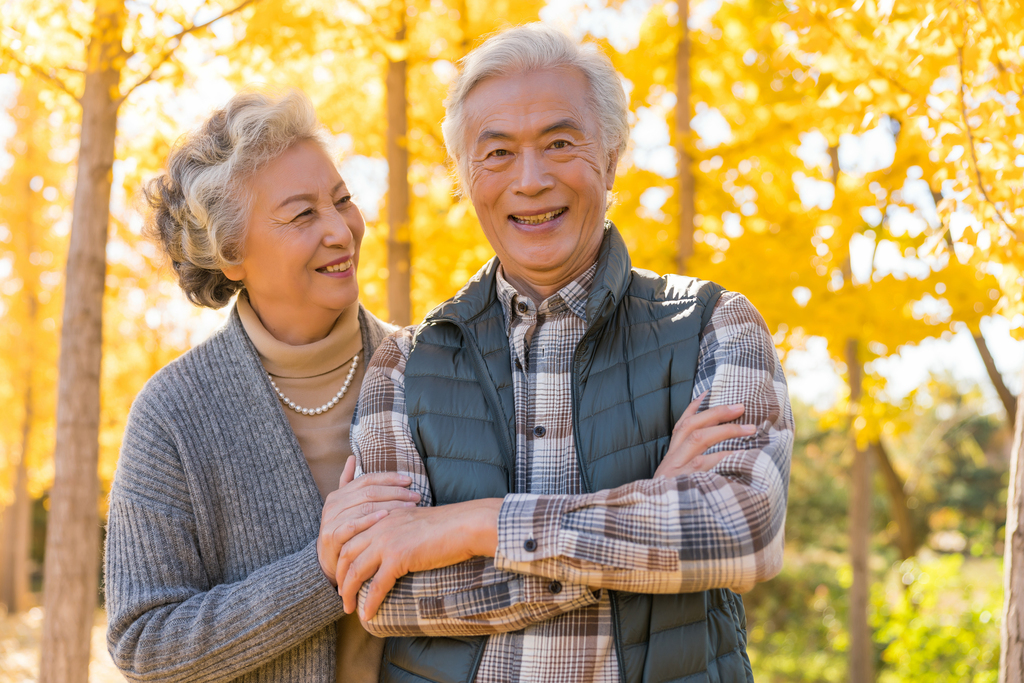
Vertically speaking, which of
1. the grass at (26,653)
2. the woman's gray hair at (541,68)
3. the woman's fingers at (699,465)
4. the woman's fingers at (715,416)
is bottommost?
the grass at (26,653)

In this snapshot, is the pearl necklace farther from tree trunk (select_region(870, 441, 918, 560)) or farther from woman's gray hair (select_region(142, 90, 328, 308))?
tree trunk (select_region(870, 441, 918, 560))

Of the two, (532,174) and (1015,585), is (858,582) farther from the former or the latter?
(532,174)

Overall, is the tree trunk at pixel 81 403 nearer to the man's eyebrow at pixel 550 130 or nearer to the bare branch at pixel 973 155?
the man's eyebrow at pixel 550 130

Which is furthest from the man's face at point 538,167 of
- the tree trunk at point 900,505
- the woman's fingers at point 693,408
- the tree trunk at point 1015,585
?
the tree trunk at point 900,505

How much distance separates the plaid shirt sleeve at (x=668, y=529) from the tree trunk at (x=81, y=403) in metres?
2.93

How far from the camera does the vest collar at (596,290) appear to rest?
6.03 feet

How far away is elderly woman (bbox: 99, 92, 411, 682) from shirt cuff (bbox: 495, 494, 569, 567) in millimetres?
310

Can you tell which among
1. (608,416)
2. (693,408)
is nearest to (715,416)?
(693,408)

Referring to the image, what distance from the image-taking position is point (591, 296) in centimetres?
184

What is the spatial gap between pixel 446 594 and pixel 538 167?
1.00 metres

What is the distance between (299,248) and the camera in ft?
7.48

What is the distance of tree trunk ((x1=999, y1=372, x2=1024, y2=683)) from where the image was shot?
88.1 inches

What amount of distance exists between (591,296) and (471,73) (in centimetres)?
63

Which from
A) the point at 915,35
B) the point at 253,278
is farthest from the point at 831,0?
the point at 253,278
